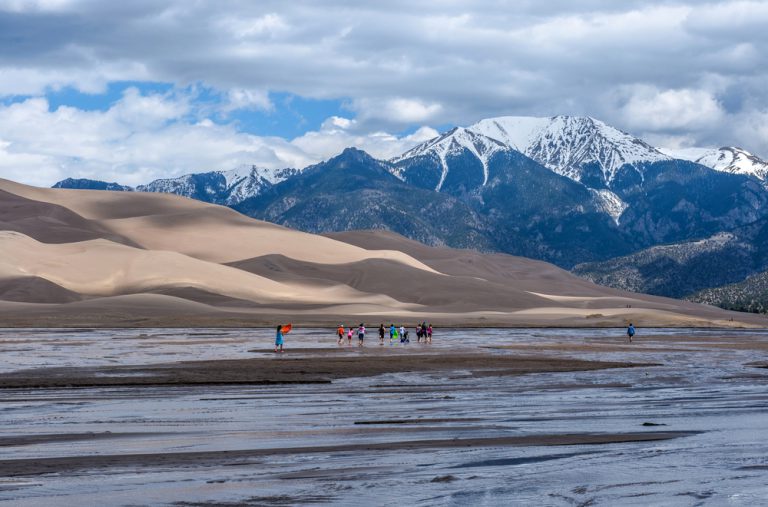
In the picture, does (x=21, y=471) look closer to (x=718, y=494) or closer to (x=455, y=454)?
(x=455, y=454)

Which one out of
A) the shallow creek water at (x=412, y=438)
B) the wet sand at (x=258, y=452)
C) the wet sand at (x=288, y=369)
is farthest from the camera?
the wet sand at (x=288, y=369)

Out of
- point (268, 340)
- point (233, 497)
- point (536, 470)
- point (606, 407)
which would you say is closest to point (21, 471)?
point (233, 497)

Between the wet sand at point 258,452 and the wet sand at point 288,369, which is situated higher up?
the wet sand at point 288,369

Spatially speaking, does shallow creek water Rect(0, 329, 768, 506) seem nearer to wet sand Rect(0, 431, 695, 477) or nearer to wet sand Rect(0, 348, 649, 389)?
wet sand Rect(0, 431, 695, 477)

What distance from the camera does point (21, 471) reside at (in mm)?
22750

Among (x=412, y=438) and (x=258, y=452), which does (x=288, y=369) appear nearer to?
(x=412, y=438)

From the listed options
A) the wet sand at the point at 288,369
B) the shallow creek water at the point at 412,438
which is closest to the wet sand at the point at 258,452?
the shallow creek water at the point at 412,438

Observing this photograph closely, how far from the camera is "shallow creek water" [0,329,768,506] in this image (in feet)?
68.7

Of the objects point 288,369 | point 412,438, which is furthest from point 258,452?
point 288,369

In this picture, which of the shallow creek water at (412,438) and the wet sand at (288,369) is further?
the wet sand at (288,369)

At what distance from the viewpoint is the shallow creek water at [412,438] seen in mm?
20953

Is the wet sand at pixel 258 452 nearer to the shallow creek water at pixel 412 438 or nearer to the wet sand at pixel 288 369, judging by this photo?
the shallow creek water at pixel 412 438

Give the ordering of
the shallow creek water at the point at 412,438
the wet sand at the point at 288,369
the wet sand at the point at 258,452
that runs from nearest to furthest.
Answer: the shallow creek water at the point at 412,438
the wet sand at the point at 258,452
the wet sand at the point at 288,369

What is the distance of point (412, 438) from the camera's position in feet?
93.2
